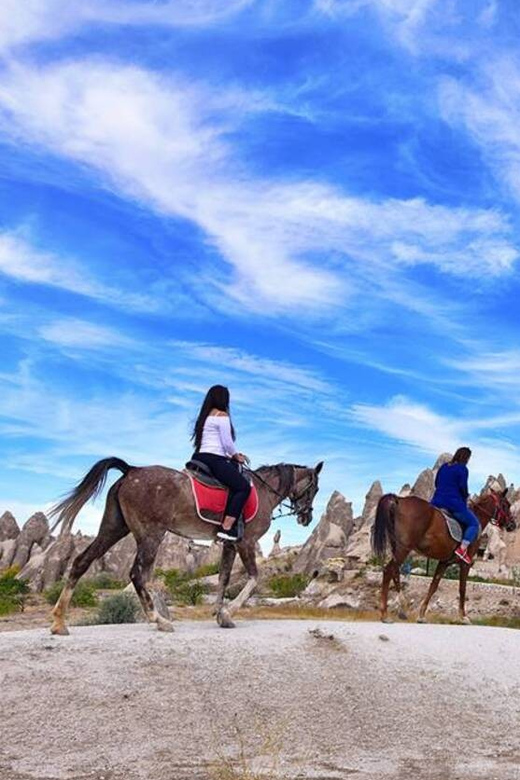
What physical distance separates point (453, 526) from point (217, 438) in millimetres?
5976

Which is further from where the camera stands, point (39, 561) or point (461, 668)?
point (39, 561)

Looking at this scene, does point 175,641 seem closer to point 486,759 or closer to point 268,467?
point 268,467

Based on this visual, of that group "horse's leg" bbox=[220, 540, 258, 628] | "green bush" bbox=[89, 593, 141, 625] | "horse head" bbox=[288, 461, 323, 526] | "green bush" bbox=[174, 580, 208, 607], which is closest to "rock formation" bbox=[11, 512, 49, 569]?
"green bush" bbox=[174, 580, 208, 607]

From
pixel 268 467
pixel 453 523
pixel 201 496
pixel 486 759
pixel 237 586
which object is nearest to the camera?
pixel 486 759

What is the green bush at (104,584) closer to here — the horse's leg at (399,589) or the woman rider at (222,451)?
the horse's leg at (399,589)

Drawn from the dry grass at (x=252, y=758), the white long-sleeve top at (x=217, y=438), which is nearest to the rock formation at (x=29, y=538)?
the white long-sleeve top at (x=217, y=438)

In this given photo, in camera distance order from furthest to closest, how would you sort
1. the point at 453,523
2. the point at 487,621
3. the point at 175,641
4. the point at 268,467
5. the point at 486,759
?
the point at 487,621, the point at 453,523, the point at 268,467, the point at 175,641, the point at 486,759

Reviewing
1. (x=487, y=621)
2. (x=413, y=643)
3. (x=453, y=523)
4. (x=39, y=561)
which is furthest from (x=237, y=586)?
(x=39, y=561)

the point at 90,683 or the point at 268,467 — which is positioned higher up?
the point at 268,467

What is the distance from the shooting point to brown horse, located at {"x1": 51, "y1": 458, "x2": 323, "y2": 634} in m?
12.3

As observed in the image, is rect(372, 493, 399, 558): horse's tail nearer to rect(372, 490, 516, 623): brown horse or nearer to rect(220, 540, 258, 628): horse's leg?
rect(372, 490, 516, 623): brown horse

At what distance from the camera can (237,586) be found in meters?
35.8

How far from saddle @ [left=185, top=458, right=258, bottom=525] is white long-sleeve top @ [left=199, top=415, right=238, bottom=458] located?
31 cm

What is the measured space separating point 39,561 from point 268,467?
63.4 meters
